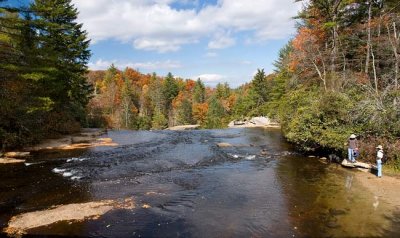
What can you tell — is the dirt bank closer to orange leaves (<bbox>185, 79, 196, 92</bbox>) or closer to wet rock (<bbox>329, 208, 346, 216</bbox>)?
wet rock (<bbox>329, 208, 346, 216</bbox>)

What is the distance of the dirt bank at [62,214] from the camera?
10.7 meters

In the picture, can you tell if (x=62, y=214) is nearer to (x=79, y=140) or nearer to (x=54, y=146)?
(x=54, y=146)

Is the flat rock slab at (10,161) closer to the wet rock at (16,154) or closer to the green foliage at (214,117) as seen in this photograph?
the wet rock at (16,154)

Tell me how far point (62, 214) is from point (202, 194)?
5.67m

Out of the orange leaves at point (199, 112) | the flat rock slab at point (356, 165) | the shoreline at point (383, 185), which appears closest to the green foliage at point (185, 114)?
the orange leaves at point (199, 112)

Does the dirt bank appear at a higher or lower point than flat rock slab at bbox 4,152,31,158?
lower

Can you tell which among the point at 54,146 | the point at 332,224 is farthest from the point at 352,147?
the point at 54,146

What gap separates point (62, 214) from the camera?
11.8 meters

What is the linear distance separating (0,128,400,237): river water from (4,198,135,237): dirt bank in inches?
14.3

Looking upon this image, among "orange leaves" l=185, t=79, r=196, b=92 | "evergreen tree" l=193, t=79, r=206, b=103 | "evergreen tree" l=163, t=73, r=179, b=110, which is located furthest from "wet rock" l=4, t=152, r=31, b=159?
"orange leaves" l=185, t=79, r=196, b=92

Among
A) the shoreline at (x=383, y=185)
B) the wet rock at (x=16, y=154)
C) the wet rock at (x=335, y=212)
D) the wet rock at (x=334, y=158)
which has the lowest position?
the wet rock at (x=335, y=212)

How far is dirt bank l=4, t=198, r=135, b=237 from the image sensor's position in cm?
1073

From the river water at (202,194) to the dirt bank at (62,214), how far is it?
36 centimetres

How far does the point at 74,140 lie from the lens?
31.2 meters
